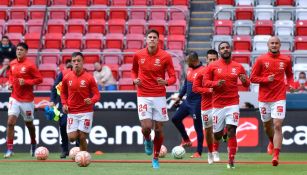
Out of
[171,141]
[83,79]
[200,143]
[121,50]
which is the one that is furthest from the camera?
[121,50]

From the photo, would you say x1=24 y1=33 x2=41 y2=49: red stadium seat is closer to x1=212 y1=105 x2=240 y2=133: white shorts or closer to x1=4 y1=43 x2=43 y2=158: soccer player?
x1=4 y1=43 x2=43 y2=158: soccer player

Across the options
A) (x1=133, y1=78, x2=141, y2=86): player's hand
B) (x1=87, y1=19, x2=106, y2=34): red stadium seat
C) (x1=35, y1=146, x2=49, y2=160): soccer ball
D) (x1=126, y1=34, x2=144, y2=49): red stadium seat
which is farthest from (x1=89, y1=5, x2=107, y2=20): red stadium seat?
(x1=133, y1=78, x2=141, y2=86): player's hand

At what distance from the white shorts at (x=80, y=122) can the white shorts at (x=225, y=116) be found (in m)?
2.73

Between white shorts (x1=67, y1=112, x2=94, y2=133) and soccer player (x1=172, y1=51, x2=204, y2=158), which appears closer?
white shorts (x1=67, y1=112, x2=94, y2=133)

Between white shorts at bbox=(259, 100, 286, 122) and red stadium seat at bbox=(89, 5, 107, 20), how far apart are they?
14.5m

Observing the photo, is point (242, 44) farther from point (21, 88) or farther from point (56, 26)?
point (21, 88)

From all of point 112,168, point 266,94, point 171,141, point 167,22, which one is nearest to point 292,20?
point 167,22

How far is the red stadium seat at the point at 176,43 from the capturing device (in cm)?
3122

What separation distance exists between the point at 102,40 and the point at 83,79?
12.6 m

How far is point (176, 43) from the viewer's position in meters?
31.3

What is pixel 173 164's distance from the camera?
64.1ft

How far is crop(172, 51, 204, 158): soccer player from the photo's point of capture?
72.9 ft

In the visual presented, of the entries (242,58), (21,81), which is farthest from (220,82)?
(242,58)

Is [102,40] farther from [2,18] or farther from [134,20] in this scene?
[2,18]
